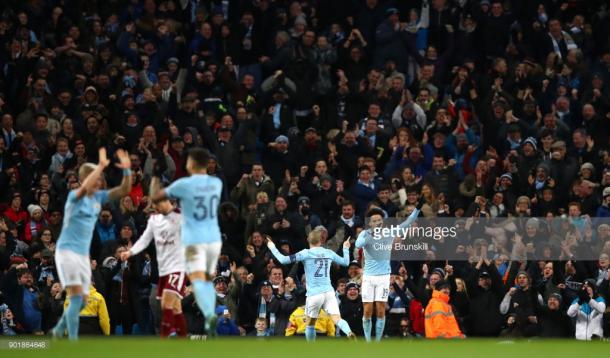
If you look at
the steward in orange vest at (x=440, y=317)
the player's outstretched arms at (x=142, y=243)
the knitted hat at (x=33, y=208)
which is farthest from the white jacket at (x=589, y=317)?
the knitted hat at (x=33, y=208)

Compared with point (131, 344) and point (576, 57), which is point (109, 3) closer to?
point (576, 57)

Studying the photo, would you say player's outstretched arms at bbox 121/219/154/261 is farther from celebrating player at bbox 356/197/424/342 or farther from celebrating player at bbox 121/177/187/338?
celebrating player at bbox 356/197/424/342

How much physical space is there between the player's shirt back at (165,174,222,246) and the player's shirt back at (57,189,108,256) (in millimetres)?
1149

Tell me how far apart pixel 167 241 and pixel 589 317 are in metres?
8.70

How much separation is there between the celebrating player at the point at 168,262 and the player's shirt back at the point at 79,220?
95cm

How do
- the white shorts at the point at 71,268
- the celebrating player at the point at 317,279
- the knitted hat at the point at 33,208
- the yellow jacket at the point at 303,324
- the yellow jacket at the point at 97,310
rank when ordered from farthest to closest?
the knitted hat at the point at 33,208
the yellow jacket at the point at 303,324
the yellow jacket at the point at 97,310
the celebrating player at the point at 317,279
the white shorts at the point at 71,268

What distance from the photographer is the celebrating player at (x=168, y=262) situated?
1862 centimetres

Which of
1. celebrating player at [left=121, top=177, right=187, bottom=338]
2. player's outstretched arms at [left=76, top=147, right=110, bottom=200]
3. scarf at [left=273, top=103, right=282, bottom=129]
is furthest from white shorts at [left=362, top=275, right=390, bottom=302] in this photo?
player's outstretched arms at [left=76, top=147, right=110, bottom=200]

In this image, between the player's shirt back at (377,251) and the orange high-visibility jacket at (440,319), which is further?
the orange high-visibility jacket at (440,319)

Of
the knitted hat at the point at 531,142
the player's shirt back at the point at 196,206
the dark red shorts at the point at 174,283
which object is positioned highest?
the knitted hat at the point at 531,142

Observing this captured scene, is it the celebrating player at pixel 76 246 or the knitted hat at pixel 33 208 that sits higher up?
the knitted hat at pixel 33 208

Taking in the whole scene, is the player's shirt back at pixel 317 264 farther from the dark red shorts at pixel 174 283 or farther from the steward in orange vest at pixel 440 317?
the dark red shorts at pixel 174 283

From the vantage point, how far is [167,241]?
19.1m

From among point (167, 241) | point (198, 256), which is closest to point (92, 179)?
point (198, 256)
